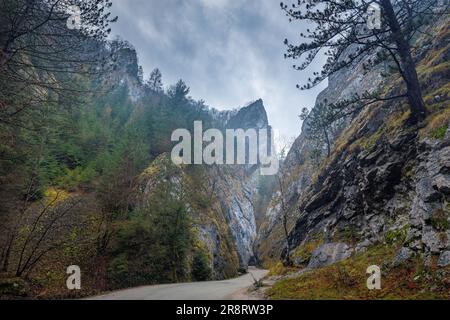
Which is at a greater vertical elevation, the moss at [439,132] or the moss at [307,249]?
the moss at [439,132]

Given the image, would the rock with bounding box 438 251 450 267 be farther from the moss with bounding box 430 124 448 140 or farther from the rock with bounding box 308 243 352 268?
the rock with bounding box 308 243 352 268

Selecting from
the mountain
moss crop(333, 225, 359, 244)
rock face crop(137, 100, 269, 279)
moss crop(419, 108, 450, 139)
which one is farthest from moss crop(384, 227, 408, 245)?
rock face crop(137, 100, 269, 279)

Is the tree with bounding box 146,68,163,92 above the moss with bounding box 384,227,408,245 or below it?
above

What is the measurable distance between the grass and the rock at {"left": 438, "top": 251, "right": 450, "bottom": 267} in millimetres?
219

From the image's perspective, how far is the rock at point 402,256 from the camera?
10.1 metres

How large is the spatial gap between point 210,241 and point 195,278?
6416 mm

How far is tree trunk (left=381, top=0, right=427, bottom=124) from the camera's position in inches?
580

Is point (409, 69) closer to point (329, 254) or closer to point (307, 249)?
point (329, 254)

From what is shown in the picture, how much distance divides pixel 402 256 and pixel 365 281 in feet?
5.02

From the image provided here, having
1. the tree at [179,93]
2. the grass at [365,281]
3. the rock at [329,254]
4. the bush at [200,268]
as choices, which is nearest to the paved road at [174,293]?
the grass at [365,281]

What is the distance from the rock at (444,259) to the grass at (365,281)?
22cm

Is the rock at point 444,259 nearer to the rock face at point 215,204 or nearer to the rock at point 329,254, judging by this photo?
the rock at point 329,254

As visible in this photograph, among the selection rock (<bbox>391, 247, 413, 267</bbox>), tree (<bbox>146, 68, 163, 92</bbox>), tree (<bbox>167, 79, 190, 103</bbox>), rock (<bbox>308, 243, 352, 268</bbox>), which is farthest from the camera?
tree (<bbox>146, 68, 163, 92</bbox>)
